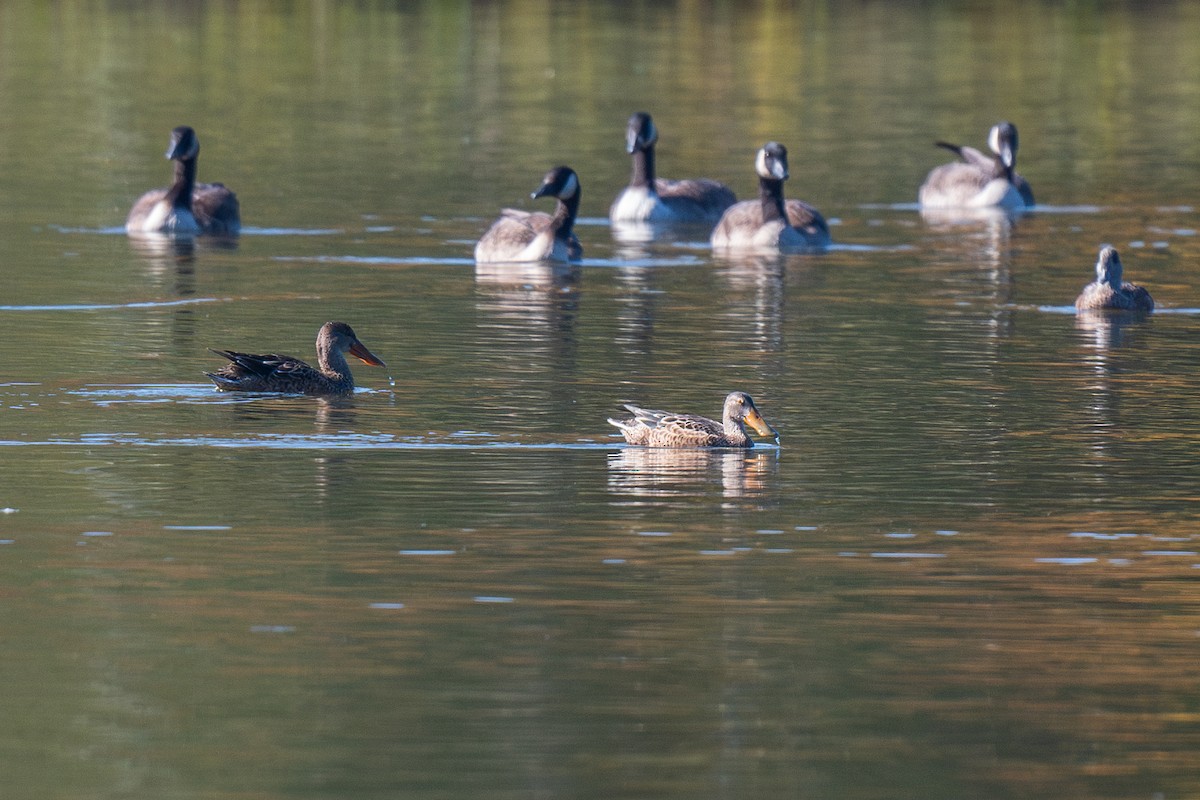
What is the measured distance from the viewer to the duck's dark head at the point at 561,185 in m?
30.8

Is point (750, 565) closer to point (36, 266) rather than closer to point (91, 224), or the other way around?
point (36, 266)

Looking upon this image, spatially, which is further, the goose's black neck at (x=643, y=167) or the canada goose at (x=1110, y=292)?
the goose's black neck at (x=643, y=167)

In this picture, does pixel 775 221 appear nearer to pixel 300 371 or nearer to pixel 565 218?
pixel 565 218

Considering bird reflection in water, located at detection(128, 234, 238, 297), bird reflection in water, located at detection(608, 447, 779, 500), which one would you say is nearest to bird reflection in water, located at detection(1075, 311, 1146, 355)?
bird reflection in water, located at detection(608, 447, 779, 500)

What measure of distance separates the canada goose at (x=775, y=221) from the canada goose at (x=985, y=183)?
5198 millimetres

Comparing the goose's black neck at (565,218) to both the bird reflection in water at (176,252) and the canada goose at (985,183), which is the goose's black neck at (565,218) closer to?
the bird reflection in water at (176,252)

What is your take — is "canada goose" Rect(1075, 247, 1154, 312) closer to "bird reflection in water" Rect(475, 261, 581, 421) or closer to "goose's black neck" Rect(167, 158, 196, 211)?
"bird reflection in water" Rect(475, 261, 581, 421)

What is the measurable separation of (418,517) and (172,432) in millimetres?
3623

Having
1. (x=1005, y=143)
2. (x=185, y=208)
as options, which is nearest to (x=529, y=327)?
(x=185, y=208)

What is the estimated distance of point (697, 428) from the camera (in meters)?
18.1

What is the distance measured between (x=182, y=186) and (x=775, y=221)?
755cm

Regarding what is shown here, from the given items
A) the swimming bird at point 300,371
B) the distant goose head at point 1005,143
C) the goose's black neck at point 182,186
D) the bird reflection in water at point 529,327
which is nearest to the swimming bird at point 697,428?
the bird reflection in water at point 529,327

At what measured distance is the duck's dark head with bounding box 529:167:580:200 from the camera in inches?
1212

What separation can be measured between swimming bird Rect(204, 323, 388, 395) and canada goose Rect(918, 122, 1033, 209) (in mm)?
17755
